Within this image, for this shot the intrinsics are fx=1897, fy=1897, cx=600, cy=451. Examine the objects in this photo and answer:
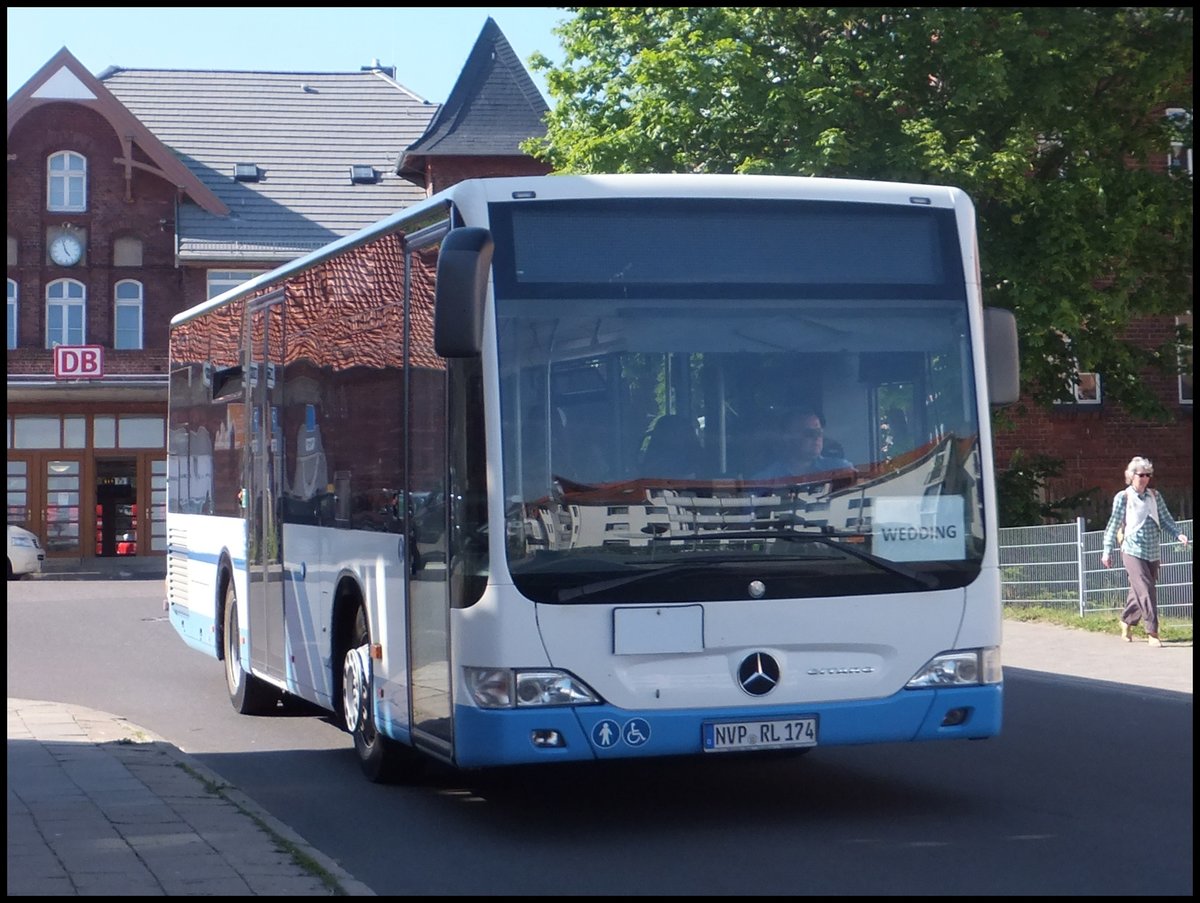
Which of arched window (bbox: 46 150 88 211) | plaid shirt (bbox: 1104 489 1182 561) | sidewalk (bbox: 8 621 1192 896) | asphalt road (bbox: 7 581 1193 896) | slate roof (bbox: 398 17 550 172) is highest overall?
slate roof (bbox: 398 17 550 172)

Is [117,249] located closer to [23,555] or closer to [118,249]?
[118,249]

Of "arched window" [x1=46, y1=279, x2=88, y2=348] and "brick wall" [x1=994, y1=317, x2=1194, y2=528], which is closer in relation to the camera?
"brick wall" [x1=994, y1=317, x2=1194, y2=528]

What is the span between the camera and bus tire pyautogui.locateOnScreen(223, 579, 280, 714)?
44.8 feet

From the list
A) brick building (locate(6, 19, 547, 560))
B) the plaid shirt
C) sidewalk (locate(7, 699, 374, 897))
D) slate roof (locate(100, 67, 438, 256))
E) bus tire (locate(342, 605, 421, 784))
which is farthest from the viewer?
slate roof (locate(100, 67, 438, 256))

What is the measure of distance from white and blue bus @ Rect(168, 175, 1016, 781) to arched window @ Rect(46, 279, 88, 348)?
40.6 meters

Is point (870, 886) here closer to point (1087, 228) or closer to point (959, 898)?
point (959, 898)

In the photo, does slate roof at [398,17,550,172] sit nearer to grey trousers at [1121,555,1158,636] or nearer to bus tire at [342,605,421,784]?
grey trousers at [1121,555,1158,636]

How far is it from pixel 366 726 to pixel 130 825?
2.00 meters

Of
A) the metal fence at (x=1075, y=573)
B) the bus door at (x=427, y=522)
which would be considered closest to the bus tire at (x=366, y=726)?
the bus door at (x=427, y=522)

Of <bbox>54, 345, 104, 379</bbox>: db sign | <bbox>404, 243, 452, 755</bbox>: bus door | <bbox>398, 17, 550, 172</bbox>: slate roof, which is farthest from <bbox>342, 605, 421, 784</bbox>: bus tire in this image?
<bbox>398, 17, 550, 172</bbox>: slate roof

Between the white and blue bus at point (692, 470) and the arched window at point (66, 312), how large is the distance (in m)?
40.6

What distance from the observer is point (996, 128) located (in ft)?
87.3

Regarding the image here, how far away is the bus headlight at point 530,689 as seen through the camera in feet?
26.0

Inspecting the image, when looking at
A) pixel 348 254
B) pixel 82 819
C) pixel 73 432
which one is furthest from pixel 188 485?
pixel 73 432
